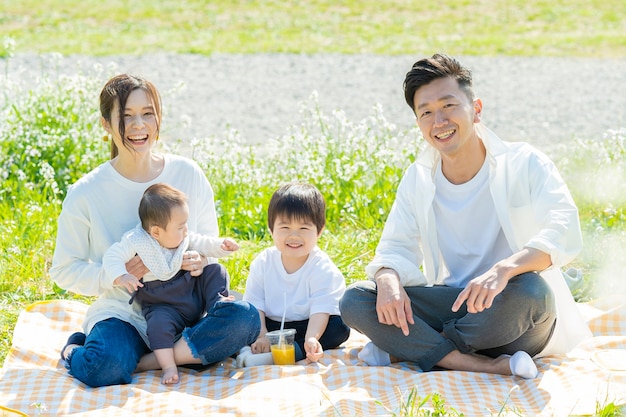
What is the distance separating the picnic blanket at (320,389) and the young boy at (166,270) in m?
0.19

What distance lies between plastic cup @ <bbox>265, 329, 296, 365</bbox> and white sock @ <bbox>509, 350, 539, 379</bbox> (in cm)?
88

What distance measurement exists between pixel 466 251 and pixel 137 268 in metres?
1.35

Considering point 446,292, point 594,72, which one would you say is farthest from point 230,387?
point 594,72

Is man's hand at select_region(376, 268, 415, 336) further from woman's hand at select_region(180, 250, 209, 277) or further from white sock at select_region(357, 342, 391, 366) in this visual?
woman's hand at select_region(180, 250, 209, 277)

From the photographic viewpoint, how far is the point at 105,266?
3795 millimetres

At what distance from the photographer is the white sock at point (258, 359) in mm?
3922

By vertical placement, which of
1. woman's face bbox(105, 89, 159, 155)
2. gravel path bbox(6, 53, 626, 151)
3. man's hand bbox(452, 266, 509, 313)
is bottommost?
man's hand bbox(452, 266, 509, 313)

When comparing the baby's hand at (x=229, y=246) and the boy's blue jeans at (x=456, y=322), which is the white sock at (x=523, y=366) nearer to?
the boy's blue jeans at (x=456, y=322)

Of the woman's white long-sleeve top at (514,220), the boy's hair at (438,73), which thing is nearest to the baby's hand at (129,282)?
the woman's white long-sleeve top at (514,220)

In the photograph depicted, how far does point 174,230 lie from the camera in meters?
3.81

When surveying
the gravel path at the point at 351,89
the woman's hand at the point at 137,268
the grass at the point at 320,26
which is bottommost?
the woman's hand at the point at 137,268

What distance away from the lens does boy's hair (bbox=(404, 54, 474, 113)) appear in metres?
3.75

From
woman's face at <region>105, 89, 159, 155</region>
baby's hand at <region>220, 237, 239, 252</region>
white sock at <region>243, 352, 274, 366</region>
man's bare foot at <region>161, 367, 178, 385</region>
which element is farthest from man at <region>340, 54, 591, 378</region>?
woman's face at <region>105, 89, 159, 155</region>

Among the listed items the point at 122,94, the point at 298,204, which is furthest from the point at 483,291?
the point at 122,94
